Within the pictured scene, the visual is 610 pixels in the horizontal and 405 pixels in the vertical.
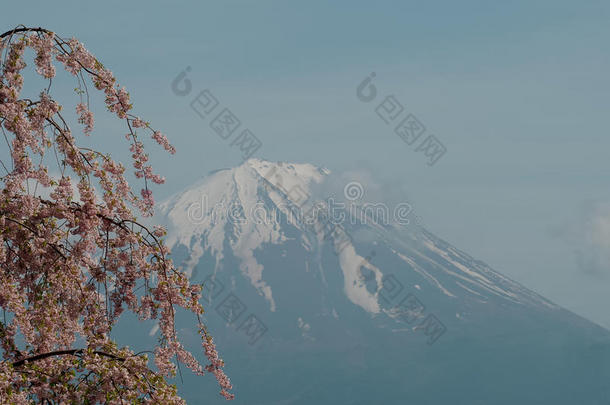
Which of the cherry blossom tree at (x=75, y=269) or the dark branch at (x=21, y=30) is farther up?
the dark branch at (x=21, y=30)

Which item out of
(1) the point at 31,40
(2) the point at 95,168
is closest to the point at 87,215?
(2) the point at 95,168


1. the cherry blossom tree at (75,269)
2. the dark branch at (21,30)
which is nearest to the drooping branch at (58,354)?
the cherry blossom tree at (75,269)

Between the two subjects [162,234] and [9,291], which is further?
[162,234]

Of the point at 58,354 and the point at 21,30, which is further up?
the point at 21,30

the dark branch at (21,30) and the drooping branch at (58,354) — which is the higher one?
the dark branch at (21,30)

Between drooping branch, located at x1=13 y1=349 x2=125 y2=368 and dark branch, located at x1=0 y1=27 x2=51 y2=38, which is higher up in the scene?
dark branch, located at x1=0 y1=27 x2=51 y2=38

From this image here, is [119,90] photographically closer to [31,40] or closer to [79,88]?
[79,88]

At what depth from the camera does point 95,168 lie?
831cm

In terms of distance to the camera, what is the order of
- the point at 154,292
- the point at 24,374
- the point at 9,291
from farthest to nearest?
the point at 154,292, the point at 9,291, the point at 24,374

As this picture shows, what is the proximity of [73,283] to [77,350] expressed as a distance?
96cm

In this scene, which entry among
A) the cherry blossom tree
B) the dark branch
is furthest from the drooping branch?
the dark branch

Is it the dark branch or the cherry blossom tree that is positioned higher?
the dark branch

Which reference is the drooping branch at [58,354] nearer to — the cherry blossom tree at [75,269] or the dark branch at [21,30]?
the cherry blossom tree at [75,269]

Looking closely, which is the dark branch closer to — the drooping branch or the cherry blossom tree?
the cherry blossom tree
